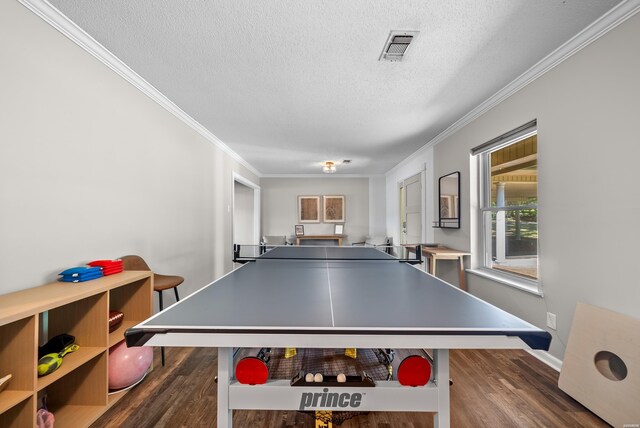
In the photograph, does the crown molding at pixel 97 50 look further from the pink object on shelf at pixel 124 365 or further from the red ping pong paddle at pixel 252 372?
the red ping pong paddle at pixel 252 372

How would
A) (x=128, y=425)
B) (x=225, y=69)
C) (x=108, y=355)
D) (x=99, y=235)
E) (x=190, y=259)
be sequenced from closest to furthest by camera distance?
1. (x=128, y=425)
2. (x=108, y=355)
3. (x=99, y=235)
4. (x=225, y=69)
5. (x=190, y=259)

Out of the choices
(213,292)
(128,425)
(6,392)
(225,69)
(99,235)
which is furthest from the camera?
(225,69)

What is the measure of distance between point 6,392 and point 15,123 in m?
1.28

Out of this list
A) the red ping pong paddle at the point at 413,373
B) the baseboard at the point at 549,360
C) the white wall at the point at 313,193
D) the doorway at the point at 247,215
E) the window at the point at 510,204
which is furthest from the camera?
the white wall at the point at 313,193

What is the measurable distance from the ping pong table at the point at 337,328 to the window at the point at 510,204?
166 cm

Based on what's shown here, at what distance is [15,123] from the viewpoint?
1.45 m

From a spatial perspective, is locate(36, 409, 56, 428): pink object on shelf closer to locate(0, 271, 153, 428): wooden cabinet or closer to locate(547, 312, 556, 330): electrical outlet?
locate(0, 271, 153, 428): wooden cabinet

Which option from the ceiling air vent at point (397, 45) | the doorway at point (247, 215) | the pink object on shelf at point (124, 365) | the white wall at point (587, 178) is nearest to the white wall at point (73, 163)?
the pink object on shelf at point (124, 365)

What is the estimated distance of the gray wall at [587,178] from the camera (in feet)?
5.30

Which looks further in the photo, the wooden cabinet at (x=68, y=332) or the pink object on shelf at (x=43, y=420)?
the pink object on shelf at (x=43, y=420)

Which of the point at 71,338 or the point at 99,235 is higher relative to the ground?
the point at 99,235

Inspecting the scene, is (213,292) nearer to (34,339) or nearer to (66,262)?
(34,339)

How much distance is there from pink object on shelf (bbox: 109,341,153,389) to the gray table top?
842mm

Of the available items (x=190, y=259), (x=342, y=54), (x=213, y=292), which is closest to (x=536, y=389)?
(x=213, y=292)
